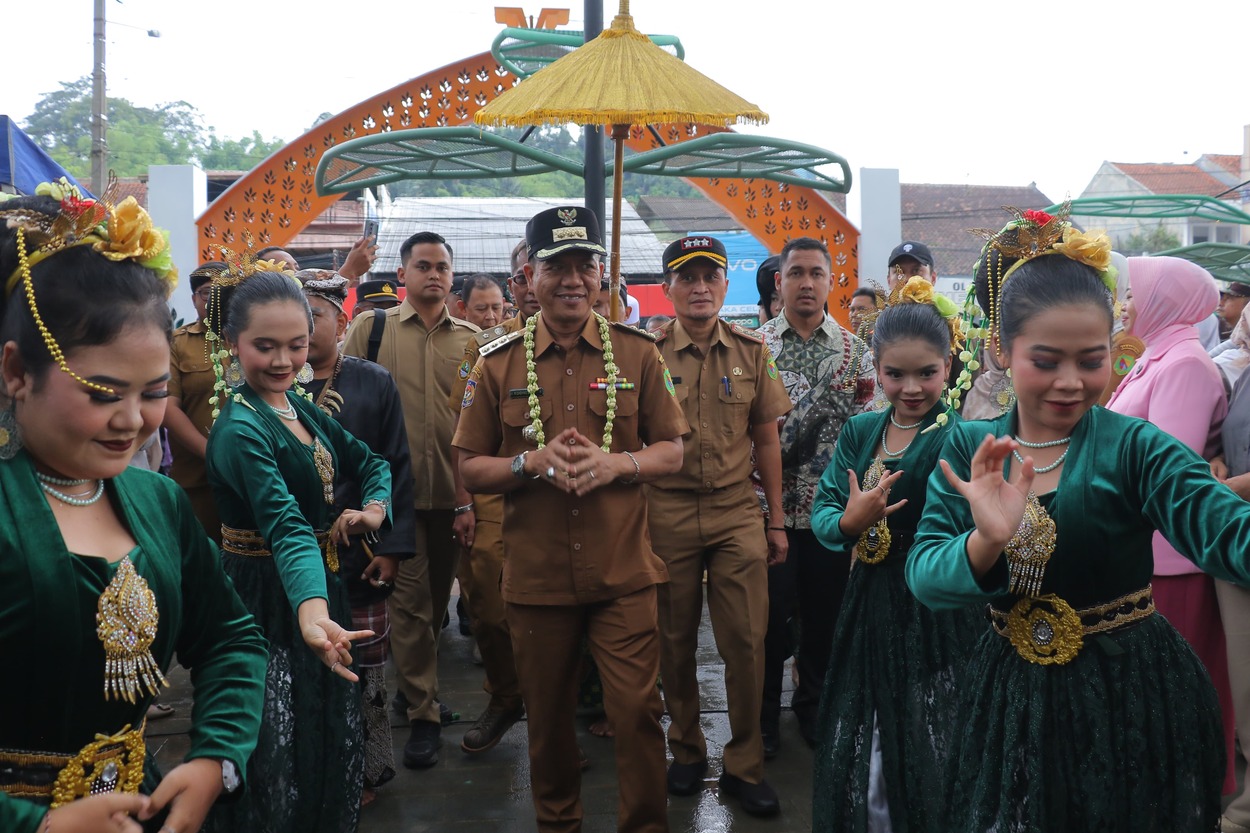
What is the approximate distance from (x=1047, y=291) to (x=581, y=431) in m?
1.77

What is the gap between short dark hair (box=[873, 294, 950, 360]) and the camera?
3689 millimetres

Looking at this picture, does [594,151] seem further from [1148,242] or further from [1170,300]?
[1148,242]

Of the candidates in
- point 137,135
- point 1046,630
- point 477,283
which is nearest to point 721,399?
point 1046,630

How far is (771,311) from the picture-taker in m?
6.83

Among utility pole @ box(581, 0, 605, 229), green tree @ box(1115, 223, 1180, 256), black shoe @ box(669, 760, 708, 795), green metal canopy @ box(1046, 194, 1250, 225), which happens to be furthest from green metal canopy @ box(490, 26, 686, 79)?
green tree @ box(1115, 223, 1180, 256)

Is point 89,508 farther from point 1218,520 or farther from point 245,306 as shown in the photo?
point 1218,520

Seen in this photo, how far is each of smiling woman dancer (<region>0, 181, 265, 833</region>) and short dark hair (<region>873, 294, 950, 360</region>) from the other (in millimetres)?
2532

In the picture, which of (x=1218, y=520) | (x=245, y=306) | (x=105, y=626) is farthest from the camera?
(x=245, y=306)

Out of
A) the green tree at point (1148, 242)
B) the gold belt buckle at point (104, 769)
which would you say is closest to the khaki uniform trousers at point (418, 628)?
the gold belt buckle at point (104, 769)

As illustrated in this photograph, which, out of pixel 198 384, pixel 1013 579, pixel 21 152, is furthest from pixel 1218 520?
pixel 21 152

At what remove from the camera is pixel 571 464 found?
11.3 ft

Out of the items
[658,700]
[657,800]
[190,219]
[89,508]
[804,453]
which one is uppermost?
[190,219]

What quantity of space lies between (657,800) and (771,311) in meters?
3.93

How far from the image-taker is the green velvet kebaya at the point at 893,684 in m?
3.39
